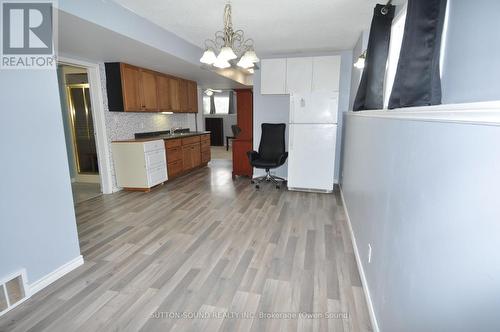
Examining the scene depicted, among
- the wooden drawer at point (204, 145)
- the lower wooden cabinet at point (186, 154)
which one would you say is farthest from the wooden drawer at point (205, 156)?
the wooden drawer at point (204, 145)

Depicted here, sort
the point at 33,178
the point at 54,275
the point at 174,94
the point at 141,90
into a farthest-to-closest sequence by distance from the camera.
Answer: the point at 174,94, the point at 141,90, the point at 54,275, the point at 33,178

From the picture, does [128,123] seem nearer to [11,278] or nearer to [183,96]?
[183,96]

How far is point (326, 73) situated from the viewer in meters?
4.33

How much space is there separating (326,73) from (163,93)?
3213mm

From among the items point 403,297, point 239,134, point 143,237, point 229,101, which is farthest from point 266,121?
point 229,101

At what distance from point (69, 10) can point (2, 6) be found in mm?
585

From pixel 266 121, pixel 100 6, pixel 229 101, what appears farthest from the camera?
pixel 229 101

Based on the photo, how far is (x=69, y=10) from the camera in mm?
2164

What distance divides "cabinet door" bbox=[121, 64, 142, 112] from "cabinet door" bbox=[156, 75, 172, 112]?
1.87 feet

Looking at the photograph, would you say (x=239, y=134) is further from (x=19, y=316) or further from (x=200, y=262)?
(x=19, y=316)

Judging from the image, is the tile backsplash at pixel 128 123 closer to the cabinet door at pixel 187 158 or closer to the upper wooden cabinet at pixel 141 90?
the upper wooden cabinet at pixel 141 90

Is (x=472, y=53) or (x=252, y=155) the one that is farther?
(x=252, y=155)

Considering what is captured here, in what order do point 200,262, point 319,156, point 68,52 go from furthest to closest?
point 319,156
point 68,52
point 200,262

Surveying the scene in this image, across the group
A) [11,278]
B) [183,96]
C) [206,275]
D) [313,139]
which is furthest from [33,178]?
[183,96]
